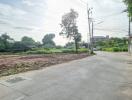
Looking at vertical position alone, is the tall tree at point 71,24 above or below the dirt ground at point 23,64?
above

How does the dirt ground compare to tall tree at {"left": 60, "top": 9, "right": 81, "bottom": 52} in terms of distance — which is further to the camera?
tall tree at {"left": 60, "top": 9, "right": 81, "bottom": 52}

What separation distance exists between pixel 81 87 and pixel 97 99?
5.14ft

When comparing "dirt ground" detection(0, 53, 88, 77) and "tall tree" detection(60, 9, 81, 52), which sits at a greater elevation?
Answer: "tall tree" detection(60, 9, 81, 52)

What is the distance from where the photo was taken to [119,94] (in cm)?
602

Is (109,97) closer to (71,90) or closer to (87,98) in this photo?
(87,98)

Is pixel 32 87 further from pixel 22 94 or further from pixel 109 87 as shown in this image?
pixel 109 87

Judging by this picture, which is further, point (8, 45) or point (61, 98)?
point (8, 45)

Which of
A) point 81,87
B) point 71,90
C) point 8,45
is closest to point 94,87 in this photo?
point 81,87

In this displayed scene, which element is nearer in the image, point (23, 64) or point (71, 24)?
point (23, 64)

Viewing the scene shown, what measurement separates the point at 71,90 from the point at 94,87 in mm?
1148

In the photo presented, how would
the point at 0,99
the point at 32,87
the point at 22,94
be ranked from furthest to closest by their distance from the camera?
the point at 32,87 → the point at 22,94 → the point at 0,99

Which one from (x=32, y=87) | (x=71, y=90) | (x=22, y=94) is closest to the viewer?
(x=22, y=94)

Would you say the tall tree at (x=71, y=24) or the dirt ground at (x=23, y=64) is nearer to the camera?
the dirt ground at (x=23, y=64)

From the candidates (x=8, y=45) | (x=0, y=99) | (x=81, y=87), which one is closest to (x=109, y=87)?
(x=81, y=87)
